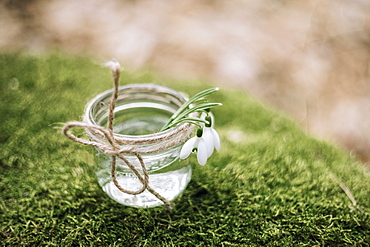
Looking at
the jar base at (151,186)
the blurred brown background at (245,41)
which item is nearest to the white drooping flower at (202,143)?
the jar base at (151,186)

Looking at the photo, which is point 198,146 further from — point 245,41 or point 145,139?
point 245,41

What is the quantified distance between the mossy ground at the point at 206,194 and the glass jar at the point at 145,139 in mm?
80

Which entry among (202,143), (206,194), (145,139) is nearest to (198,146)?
(202,143)

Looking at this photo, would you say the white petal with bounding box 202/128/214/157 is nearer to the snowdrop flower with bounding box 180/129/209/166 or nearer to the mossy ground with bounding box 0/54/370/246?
the snowdrop flower with bounding box 180/129/209/166

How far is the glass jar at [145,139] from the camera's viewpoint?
80 centimetres

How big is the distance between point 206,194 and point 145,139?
0.37 metres

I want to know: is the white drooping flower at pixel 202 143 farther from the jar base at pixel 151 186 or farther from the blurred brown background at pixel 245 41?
the blurred brown background at pixel 245 41

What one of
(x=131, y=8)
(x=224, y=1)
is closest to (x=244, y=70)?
(x=224, y=1)

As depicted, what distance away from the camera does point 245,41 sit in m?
3.15

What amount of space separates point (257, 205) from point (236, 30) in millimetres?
2649

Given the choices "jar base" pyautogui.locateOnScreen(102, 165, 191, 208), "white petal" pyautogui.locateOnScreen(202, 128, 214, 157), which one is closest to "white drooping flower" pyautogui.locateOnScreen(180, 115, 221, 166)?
"white petal" pyautogui.locateOnScreen(202, 128, 214, 157)

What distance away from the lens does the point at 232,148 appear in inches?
50.0

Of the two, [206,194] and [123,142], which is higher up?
[123,142]

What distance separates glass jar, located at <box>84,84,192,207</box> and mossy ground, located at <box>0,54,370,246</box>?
8cm
